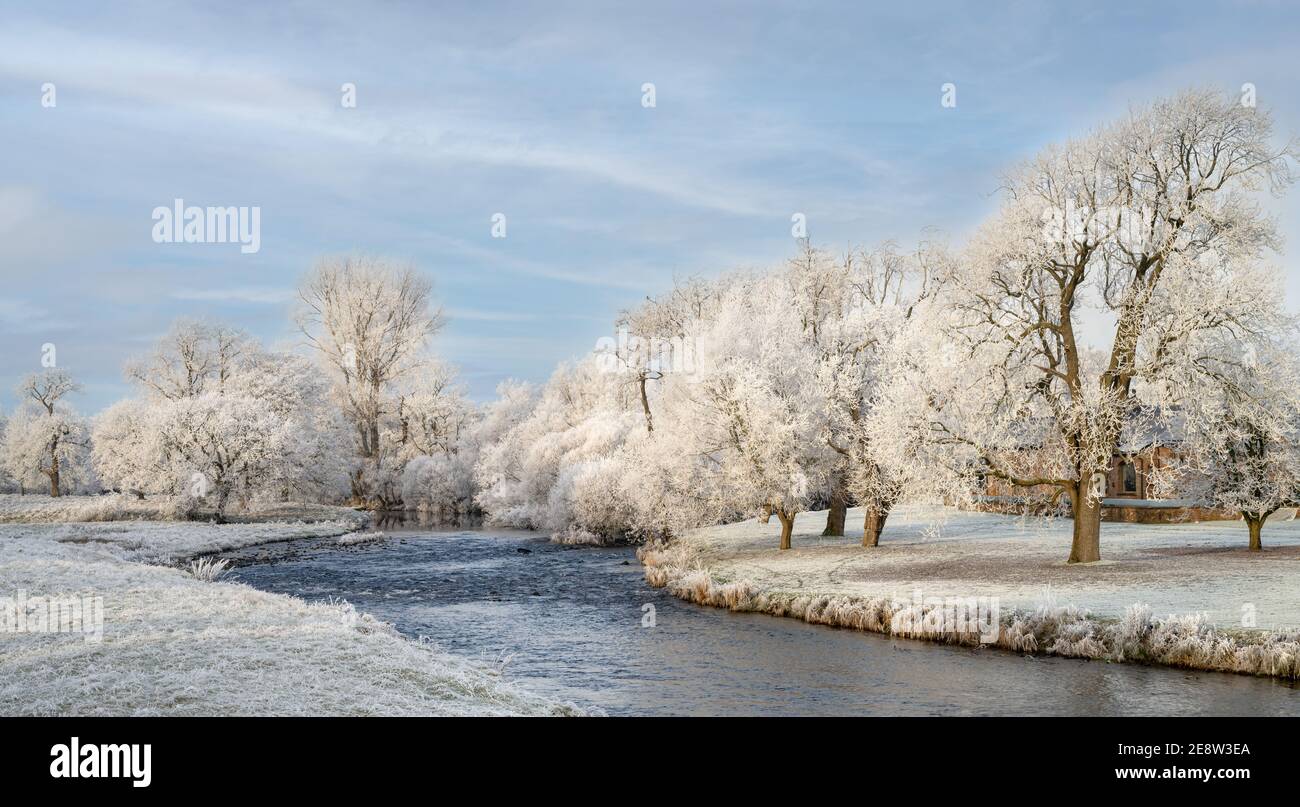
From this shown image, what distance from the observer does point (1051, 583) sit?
2700cm

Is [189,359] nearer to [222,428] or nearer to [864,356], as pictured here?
[222,428]

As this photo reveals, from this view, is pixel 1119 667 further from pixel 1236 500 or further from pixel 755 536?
pixel 755 536

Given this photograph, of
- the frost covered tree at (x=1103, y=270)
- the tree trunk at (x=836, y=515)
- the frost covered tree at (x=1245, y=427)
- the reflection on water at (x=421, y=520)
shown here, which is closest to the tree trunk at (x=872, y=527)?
the tree trunk at (x=836, y=515)

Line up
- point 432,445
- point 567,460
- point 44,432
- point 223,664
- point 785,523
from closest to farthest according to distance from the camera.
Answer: point 223,664 < point 785,523 < point 567,460 < point 432,445 < point 44,432

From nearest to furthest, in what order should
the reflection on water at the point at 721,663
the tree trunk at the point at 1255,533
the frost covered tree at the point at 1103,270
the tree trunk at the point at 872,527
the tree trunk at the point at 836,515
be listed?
the reflection on water at the point at 721,663
the frost covered tree at the point at 1103,270
the tree trunk at the point at 1255,533
the tree trunk at the point at 872,527
the tree trunk at the point at 836,515

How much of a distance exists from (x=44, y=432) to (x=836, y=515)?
291ft

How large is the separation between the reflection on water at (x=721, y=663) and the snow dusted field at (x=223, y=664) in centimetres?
283

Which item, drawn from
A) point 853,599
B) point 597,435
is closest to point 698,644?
point 853,599

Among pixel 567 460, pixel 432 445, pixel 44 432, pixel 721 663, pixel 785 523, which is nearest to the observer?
pixel 721 663

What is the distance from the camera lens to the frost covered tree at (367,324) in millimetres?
81812

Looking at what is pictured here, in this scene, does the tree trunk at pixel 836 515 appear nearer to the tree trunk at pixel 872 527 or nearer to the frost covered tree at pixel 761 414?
the frost covered tree at pixel 761 414

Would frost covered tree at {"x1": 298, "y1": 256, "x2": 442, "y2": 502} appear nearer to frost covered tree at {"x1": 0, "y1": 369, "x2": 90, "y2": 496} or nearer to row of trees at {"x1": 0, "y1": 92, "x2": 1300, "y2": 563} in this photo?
row of trees at {"x1": 0, "y1": 92, "x2": 1300, "y2": 563}

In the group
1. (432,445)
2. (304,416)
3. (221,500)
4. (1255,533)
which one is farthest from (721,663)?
(432,445)
